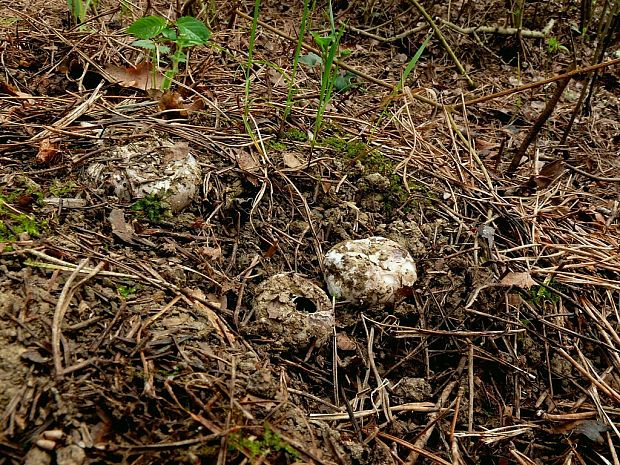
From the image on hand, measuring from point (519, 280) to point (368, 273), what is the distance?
2.12 feet

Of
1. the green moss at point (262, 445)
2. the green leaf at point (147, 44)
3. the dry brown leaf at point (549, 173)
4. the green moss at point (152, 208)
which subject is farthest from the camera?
the dry brown leaf at point (549, 173)

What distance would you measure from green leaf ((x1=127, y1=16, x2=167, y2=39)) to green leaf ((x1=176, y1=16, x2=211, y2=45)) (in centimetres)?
8

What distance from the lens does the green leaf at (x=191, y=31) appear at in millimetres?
2386

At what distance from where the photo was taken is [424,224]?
2389 mm

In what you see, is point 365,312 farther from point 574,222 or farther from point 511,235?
point 574,222

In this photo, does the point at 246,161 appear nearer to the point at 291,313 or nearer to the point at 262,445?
the point at 291,313

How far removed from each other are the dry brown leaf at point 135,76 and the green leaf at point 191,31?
385 millimetres

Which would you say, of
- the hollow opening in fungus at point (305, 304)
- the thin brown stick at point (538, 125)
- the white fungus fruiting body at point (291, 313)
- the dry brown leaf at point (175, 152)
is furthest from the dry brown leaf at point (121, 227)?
the thin brown stick at point (538, 125)

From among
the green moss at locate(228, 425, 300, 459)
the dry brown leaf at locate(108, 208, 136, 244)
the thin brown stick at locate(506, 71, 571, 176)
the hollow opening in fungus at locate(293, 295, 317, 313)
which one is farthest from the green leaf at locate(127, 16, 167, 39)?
the thin brown stick at locate(506, 71, 571, 176)

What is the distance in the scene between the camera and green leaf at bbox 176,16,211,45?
239 cm

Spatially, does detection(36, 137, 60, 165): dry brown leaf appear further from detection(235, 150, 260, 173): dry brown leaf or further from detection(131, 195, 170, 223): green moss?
detection(235, 150, 260, 173): dry brown leaf

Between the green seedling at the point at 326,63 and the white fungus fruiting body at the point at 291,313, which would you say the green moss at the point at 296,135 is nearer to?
the green seedling at the point at 326,63

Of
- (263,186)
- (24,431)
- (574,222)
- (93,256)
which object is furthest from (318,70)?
(24,431)

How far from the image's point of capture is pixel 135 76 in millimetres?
2725
